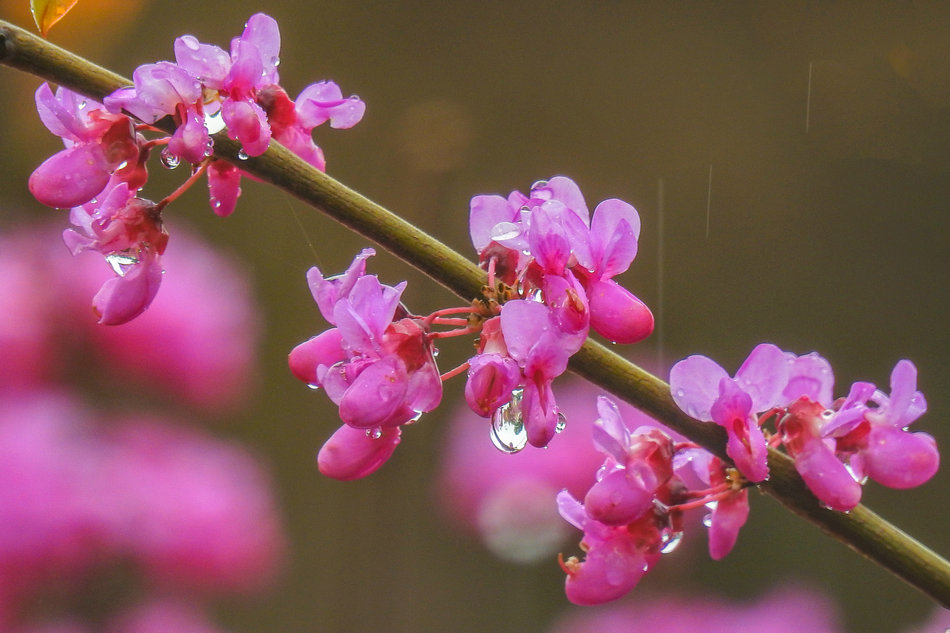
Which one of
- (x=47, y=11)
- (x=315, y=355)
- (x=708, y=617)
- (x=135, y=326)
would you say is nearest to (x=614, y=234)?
(x=315, y=355)

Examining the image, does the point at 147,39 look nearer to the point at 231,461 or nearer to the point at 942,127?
the point at 231,461

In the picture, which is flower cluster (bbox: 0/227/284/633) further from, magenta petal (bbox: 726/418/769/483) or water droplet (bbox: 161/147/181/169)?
magenta petal (bbox: 726/418/769/483)

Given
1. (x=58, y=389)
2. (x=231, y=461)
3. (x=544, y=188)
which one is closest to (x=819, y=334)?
(x=231, y=461)

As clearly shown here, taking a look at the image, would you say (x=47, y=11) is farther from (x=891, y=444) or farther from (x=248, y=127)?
(x=891, y=444)

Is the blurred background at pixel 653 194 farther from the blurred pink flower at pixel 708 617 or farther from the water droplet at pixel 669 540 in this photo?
the water droplet at pixel 669 540

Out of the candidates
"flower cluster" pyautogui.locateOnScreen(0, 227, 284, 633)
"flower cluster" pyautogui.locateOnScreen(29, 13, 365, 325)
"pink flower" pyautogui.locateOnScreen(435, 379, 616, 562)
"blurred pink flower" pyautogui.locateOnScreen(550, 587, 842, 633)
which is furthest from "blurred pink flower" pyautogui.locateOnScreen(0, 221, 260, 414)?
"flower cluster" pyautogui.locateOnScreen(29, 13, 365, 325)

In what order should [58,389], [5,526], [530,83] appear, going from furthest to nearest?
[530,83], [58,389], [5,526]
